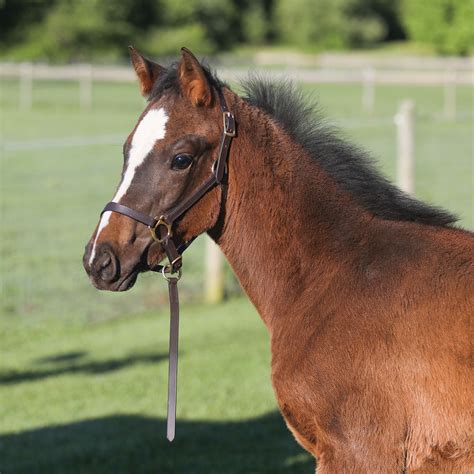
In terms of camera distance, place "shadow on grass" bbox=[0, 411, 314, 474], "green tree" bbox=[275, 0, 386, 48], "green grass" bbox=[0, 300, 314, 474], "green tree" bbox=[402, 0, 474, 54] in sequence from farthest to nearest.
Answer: "green tree" bbox=[275, 0, 386, 48]
"green tree" bbox=[402, 0, 474, 54]
"green grass" bbox=[0, 300, 314, 474]
"shadow on grass" bbox=[0, 411, 314, 474]

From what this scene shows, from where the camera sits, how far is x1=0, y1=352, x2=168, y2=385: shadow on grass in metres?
7.57

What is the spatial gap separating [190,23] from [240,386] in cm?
5264

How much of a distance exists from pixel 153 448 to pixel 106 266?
274 cm

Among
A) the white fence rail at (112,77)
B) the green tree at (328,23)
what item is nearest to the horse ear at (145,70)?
the white fence rail at (112,77)

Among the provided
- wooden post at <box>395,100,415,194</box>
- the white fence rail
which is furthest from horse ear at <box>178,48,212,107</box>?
the white fence rail

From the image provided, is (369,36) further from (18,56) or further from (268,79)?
(268,79)

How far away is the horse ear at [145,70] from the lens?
3.71 metres

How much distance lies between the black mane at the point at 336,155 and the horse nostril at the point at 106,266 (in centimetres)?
61

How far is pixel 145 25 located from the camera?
57.4 m

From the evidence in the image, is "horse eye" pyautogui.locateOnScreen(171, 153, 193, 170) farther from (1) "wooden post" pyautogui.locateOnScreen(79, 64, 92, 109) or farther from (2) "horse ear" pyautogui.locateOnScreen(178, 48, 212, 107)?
(1) "wooden post" pyautogui.locateOnScreen(79, 64, 92, 109)

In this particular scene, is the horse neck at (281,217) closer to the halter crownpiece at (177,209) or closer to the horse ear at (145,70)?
the halter crownpiece at (177,209)

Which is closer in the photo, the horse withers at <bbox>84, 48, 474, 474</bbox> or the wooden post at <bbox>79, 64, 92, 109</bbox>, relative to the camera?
the horse withers at <bbox>84, 48, 474, 474</bbox>

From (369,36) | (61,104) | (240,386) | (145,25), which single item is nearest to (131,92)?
(61,104)

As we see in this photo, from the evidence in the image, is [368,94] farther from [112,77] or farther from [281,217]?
[281,217]
